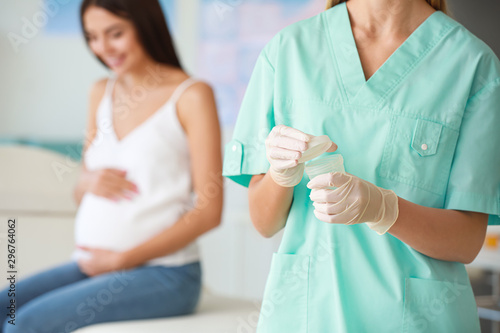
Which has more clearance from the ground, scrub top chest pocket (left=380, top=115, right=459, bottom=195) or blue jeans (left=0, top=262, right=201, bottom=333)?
scrub top chest pocket (left=380, top=115, right=459, bottom=195)

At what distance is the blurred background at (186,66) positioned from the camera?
2.23 metres

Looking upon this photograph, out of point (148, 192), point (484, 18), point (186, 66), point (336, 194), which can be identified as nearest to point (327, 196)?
point (336, 194)

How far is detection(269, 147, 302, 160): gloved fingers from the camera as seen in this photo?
58 cm

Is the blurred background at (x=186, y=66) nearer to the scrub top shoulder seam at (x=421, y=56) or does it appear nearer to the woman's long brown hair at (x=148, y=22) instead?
the woman's long brown hair at (x=148, y=22)

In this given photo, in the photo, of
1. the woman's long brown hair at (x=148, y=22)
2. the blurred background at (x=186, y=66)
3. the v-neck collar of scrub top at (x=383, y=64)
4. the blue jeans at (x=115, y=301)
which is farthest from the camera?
the blurred background at (x=186, y=66)

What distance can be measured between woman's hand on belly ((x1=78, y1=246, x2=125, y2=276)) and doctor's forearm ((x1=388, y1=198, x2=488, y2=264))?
705 millimetres

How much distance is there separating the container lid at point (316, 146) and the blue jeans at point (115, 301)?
0.61 meters

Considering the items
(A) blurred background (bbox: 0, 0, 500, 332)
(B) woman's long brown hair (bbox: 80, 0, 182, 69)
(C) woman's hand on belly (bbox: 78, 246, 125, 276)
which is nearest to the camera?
(C) woman's hand on belly (bbox: 78, 246, 125, 276)

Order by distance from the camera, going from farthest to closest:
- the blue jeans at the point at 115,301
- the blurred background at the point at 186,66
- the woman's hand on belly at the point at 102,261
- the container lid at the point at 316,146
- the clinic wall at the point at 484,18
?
the blurred background at the point at 186,66 < the woman's hand on belly at the point at 102,261 < the blue jeans at the point at 115,301 < the clinic wall at the point at 484,18 < the container lid at the point at 316,146

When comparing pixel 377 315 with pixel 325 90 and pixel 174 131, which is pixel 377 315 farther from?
pixel 174 131

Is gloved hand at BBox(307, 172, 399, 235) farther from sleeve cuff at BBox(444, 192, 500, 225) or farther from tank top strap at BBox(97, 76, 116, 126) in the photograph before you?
tank top strap at BBox(97, 76, 116, 126)

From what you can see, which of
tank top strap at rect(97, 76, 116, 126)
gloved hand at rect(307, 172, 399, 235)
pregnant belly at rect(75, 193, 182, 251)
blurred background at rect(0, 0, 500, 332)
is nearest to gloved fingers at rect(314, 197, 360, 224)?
gloved hand at rect(307, 172, 399, 235)

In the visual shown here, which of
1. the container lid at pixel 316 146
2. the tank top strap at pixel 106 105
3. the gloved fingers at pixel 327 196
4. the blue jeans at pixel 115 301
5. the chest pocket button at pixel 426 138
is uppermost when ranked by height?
the tank top strap at pixel 106 105

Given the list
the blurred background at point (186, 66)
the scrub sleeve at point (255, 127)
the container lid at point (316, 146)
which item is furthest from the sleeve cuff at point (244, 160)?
the blurred background at point (186, 66)
